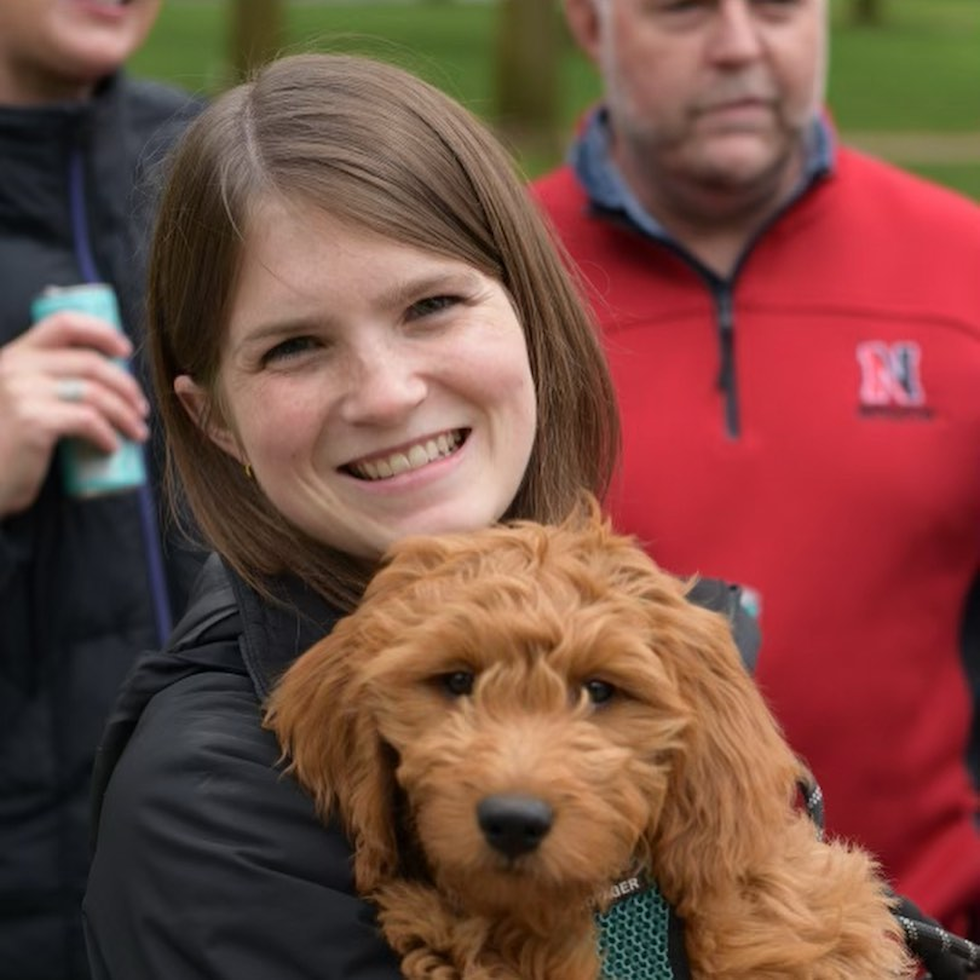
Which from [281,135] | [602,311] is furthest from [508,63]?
[281,135]

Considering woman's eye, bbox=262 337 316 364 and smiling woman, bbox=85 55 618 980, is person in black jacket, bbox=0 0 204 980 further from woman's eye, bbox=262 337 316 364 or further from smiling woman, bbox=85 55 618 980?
woman's eye, bbox=262 337 316 364

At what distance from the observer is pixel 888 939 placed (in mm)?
2721

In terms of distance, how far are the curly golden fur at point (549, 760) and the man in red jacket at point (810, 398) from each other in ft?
6.80

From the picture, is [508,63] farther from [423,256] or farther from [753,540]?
[423,256]

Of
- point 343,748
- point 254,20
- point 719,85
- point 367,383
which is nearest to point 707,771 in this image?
point 343,748

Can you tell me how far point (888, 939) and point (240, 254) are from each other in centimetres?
131

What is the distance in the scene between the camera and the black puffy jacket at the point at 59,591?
417 centimetres

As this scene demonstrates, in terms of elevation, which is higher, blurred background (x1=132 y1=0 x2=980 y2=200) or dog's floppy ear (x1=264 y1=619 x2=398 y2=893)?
dog's floppy ear (x1=264 y1=619 x2=398 y2=893)

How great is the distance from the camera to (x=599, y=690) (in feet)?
7.88

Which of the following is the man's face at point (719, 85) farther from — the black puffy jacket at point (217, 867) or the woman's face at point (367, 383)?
the black puffy jacket at point (217, 867)

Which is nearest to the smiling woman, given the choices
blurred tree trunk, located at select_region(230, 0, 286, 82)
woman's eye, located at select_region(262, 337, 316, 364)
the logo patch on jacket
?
woman's eye, located at select_region(262, 337, 316, 364)

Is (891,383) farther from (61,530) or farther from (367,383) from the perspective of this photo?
(367,383)

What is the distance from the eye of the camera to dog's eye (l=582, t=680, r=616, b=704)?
2398 millimetres

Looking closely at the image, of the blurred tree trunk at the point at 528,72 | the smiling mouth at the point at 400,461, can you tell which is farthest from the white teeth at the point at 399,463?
the blurred tree trunk at the point at 528,72
